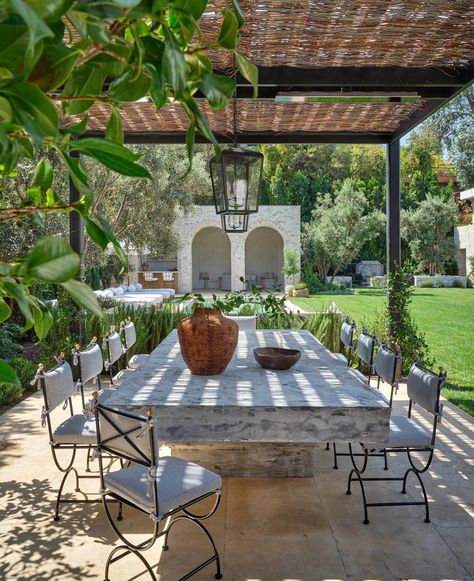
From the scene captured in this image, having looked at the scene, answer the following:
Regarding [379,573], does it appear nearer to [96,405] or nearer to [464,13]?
[96,405]

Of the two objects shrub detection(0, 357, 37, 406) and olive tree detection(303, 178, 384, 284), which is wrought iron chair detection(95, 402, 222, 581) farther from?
olive tree detection(303, 178, 384, 284)

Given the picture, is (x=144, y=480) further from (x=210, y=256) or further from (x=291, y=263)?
(x=210, y=256)

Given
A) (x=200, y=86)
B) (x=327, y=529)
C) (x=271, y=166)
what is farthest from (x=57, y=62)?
(x=271, y=166)

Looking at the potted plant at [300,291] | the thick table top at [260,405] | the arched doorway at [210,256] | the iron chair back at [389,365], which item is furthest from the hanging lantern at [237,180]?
the arched doorway at [210,256]

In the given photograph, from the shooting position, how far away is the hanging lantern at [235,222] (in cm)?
381

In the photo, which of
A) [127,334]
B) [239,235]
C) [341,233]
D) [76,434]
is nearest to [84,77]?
[76,434]

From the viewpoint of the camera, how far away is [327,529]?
2.92 m

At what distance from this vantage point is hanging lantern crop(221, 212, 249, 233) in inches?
150

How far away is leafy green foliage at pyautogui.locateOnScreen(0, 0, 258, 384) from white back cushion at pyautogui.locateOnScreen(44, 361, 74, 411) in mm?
2591

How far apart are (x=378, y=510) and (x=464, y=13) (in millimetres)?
2736

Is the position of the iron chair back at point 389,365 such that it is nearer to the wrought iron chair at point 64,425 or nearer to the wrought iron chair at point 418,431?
the wrought iron chair at point 418,431

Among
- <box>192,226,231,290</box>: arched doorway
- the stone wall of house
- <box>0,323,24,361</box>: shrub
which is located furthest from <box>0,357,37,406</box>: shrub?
the stone wall of house

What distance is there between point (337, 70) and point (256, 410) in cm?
260

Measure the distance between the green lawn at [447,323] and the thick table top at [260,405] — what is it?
303 cm
